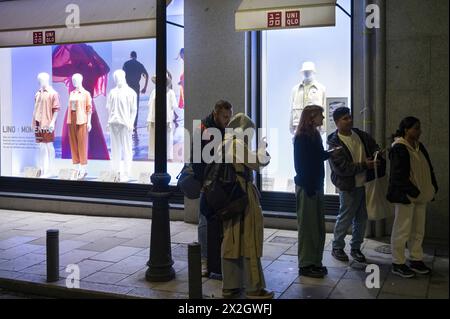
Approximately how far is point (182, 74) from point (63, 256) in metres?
4.02

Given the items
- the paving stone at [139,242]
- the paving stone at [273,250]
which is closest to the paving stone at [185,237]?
the paving stone at [139,242]

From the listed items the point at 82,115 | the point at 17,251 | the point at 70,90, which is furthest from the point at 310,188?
the point at 70,90

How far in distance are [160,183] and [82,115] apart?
5079mm

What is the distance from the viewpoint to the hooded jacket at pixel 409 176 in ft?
19.0

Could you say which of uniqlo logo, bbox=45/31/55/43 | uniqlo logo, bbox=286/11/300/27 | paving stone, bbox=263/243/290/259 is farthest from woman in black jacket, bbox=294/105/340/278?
uniqlo logo, bbox=45/31/55/43

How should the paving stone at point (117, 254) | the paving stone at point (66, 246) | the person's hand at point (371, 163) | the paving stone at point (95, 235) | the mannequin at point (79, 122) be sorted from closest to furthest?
1. the person's hand at point (371, 163)
2. the paving stone at point (117, 254)
3. the paving stone at point (66, 246)
4. the paving stone at point (95, 235)
5. the mannequin at point (79, 122)

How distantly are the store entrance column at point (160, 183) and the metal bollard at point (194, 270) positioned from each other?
3.27 feet

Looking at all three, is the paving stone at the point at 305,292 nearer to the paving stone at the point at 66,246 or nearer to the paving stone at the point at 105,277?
the paving stone at the point at 105,277

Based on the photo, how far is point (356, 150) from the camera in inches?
255

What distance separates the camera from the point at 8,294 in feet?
20.3

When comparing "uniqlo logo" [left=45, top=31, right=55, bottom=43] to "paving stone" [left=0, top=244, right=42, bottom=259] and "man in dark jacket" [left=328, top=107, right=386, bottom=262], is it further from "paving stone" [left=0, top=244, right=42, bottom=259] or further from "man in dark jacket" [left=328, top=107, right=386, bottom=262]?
"man in dark jacket" [left=328, top=107, right=386, bottom=262]

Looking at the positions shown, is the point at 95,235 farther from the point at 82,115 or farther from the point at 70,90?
the point at 70,90

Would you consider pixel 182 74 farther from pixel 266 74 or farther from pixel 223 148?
pixel 223 148

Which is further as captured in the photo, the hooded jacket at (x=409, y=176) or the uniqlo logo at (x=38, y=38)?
the uniqlo logo at (x=38, y=38)
